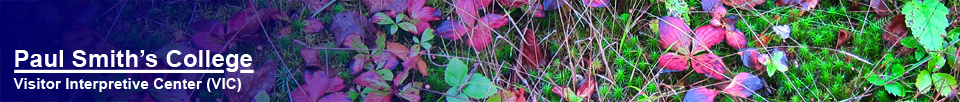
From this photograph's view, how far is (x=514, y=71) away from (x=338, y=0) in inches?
19.8

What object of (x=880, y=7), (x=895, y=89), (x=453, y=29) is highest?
(x=880, y=7)

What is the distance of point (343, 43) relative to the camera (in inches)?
64.8

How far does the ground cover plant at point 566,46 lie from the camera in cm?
162

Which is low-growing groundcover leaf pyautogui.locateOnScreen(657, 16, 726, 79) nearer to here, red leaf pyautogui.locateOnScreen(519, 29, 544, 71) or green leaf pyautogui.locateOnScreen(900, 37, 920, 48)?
red leaf pyautogui.locateOnScreen(519, 29, 544, 71)

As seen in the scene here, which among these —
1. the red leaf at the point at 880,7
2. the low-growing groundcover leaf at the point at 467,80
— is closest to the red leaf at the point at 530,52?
the low-growing groundcover leaf at the point at 467,80

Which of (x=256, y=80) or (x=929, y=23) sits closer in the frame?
(x=929, y=23)

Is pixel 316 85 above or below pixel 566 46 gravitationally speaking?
below

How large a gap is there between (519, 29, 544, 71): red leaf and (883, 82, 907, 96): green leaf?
0.88m

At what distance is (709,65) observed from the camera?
1615 mm

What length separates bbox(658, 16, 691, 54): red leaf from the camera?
5.30ft

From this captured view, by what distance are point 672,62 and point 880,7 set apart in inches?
22.4

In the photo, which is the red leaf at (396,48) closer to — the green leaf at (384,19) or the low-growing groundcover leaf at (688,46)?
the green leaf at (384,19)

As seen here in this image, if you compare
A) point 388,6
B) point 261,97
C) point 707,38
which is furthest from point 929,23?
point 261,97

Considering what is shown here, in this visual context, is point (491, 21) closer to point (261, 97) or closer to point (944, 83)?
point (261, 97)
